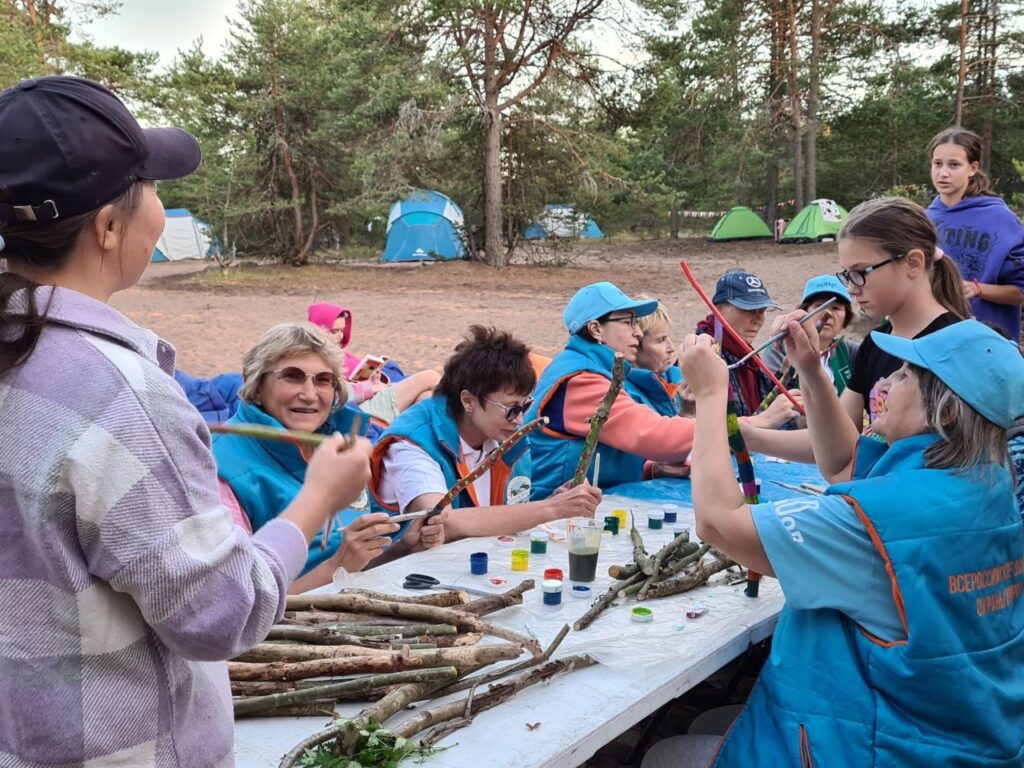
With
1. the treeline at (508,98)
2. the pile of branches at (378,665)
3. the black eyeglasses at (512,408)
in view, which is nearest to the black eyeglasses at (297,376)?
the black eyeglasses at (512,408)

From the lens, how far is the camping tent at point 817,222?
25.4 metres

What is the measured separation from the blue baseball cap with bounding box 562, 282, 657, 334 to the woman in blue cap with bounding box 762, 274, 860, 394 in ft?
2.81

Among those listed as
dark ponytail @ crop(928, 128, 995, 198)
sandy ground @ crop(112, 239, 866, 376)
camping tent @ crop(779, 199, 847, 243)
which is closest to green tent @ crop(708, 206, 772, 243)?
sandy ground @ crop(112, 239, 866, 376)

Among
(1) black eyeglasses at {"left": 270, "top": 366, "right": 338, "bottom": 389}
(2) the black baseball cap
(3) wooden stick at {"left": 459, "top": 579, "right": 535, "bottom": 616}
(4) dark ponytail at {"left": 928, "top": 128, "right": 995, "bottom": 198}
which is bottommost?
(3) wooden stick at {"left": 459, "top": 579, "right": 535, "bottom": 616}

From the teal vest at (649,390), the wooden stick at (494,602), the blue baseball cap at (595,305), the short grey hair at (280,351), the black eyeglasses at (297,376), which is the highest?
the blue baseball cap at (595,305)

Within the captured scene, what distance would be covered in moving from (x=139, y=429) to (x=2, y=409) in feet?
0.55

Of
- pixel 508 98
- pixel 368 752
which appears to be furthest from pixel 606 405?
pixel 508 98

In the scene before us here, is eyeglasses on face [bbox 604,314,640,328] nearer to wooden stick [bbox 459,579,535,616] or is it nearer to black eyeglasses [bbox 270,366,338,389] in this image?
black eyeglasses [bbox 270,366,338,389]

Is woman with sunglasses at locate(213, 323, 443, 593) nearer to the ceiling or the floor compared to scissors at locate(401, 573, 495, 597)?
nearer to the ceiling

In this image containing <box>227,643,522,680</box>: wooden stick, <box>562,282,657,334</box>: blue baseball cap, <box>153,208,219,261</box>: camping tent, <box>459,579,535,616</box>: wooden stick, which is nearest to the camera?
<box>227,643,522,680</box>: wooden stick

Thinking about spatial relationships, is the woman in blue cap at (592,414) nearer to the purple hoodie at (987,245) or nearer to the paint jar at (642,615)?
the paint jar at (642,615)

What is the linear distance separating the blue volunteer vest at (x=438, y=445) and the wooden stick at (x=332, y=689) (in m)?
1.42

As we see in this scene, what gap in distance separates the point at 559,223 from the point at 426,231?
13.4ft

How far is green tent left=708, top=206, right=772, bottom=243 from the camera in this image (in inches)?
1126
